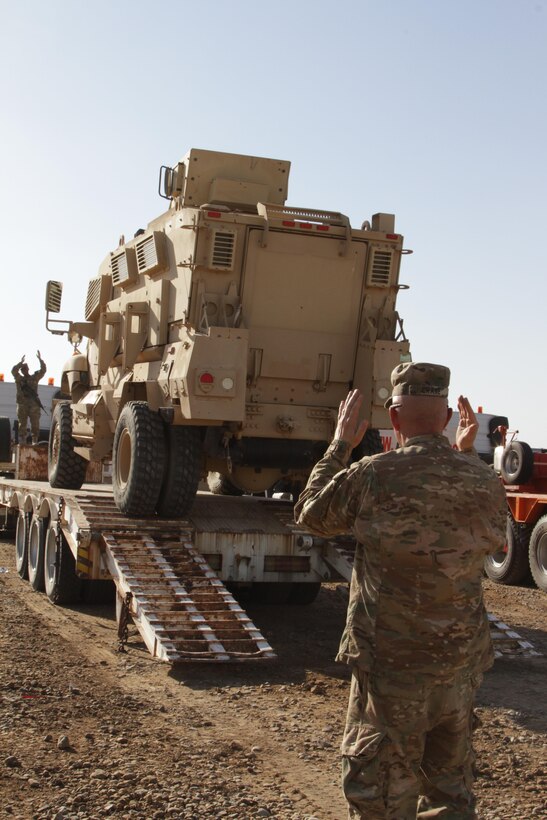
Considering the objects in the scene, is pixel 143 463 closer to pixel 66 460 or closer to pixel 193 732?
pixel 66 460

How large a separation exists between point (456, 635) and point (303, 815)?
1639 mm

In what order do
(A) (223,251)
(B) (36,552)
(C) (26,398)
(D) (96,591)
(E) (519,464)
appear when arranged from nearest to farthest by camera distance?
(A) (223,251) → (D) (96,591) → (B) (36,552) → (E) (519,464) → (C) (26,398)

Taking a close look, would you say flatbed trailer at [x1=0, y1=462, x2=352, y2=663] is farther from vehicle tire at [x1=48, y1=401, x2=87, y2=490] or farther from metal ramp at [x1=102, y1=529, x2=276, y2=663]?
vehicle tire at [x1=48, y1=401, x2=87, y2=490]

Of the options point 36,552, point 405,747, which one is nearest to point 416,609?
point 405,747

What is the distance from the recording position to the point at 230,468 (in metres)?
9.66

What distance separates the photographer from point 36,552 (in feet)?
36.0

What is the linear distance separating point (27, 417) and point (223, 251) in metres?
10.8

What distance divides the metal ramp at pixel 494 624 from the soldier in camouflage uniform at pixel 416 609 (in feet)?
13.5

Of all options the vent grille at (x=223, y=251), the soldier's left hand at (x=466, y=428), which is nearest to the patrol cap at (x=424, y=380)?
the soldier's left hand at (x=466, y=428)

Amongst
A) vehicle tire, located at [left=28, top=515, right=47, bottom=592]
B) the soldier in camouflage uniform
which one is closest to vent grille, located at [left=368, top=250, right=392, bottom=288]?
vehicle tire, located at [left=28, top=515, right=47, bottom=592]

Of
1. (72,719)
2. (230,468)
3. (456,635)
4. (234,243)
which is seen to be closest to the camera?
(456,635)

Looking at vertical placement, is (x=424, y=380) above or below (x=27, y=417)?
above

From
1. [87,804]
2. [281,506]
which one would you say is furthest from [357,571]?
[281,506]

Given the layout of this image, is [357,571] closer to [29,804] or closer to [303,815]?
[303,815]
